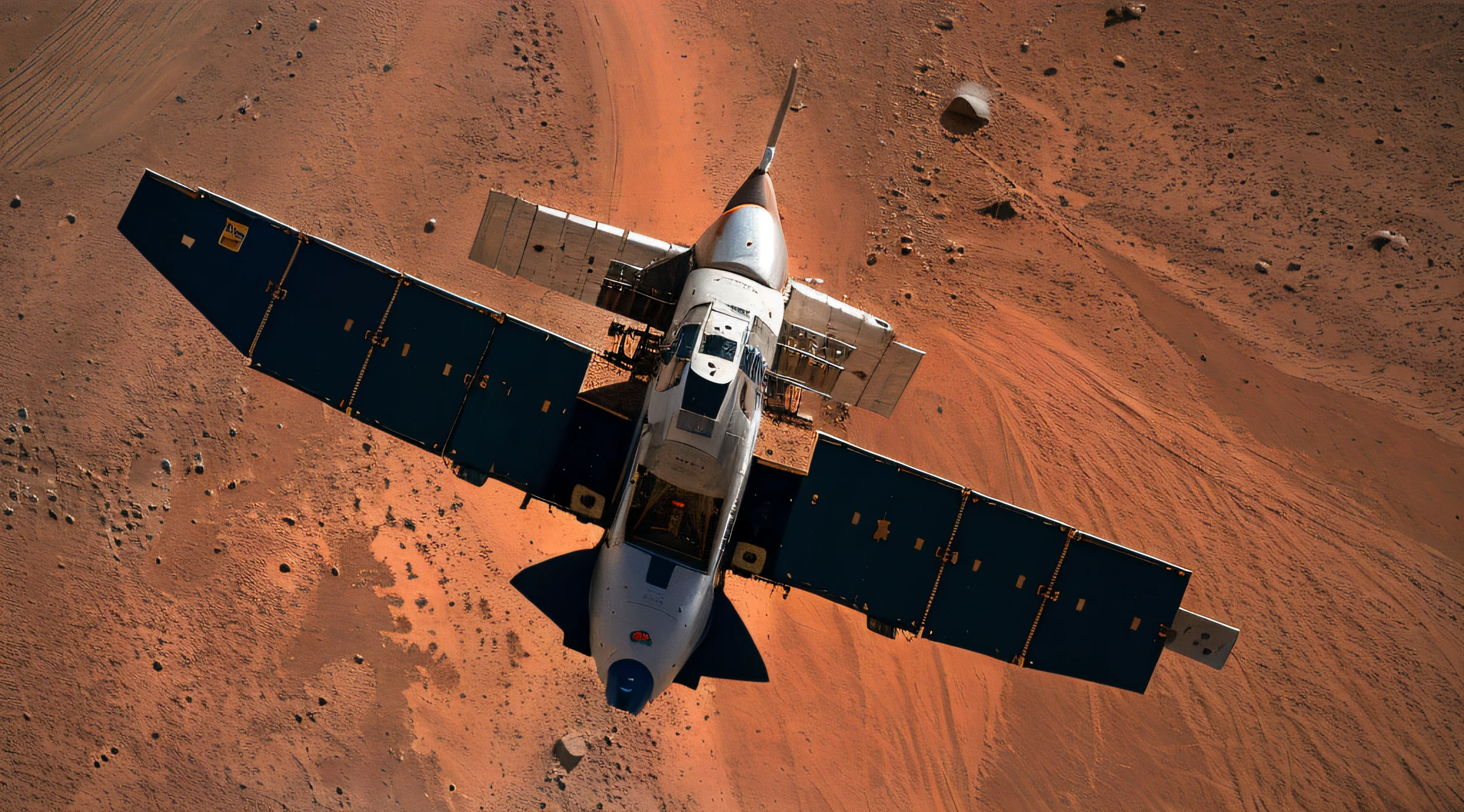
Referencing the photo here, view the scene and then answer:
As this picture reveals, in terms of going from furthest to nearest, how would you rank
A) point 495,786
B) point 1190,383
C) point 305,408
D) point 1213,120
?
1. point 1213,120
2. point 1190,383
3. point 305,408
4. point 495,786

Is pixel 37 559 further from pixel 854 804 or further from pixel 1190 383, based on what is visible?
pixel 1190 383

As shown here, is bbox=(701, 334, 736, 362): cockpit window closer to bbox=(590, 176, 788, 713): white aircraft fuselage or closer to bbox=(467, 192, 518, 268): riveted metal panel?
bbox=(590, 176, 788, 713): white aircraft fuselage

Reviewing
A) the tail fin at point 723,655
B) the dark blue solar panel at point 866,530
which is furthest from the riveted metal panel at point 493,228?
the tail fin at point 723,655

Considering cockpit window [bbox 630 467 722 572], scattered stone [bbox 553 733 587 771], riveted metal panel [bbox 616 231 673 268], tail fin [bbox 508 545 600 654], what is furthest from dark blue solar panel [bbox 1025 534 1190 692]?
riveted metal panel [bbox 616 231 673 268]

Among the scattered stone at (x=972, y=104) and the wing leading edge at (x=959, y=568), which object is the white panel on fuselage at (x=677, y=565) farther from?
the scattered stone at (x=972, y=104)

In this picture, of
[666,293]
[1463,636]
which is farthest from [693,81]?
[1463,636]

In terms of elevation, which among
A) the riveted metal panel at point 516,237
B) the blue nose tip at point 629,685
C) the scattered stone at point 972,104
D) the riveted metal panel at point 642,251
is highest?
the scattered stone at point 972,104

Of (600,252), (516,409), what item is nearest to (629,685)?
(516,409)
